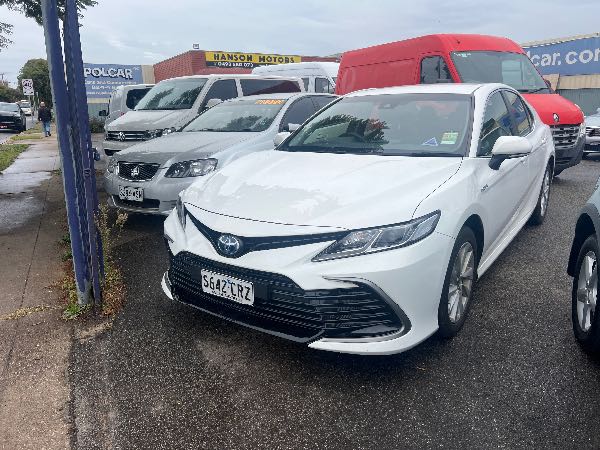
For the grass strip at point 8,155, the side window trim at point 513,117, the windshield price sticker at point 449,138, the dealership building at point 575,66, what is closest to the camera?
the windshield price sticker at point 449,138

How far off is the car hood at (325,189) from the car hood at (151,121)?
16.2 ft

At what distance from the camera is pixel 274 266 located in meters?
2.47

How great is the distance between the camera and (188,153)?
17.4 feet

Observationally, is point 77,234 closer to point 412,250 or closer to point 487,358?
point 412,250

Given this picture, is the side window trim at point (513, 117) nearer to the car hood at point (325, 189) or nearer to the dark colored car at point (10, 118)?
the car hood at point (325, 189)

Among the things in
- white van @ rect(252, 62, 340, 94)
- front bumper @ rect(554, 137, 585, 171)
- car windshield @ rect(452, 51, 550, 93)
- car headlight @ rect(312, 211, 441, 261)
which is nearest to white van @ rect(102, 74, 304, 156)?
car windshield @ rect(452, 51, 550, 93)

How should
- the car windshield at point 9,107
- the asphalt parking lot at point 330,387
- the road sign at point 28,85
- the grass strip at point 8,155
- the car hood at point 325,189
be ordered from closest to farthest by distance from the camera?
the asphalt parking lot at point 330,387 < the car hood at point 325,189 < the grass strip at point 8,155 < the car windshield at point 9,107 < the road sign at point 28,85

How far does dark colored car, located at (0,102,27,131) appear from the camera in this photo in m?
26.6

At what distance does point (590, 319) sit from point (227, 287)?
2098 mm

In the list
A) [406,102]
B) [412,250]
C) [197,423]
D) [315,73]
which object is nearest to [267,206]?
[412,250]

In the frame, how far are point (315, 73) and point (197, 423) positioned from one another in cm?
1193

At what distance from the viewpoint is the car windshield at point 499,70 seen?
25.2 feet

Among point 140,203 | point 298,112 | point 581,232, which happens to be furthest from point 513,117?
point 140,203

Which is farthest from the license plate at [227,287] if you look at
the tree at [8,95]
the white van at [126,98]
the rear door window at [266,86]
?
the tree at [8,95]
